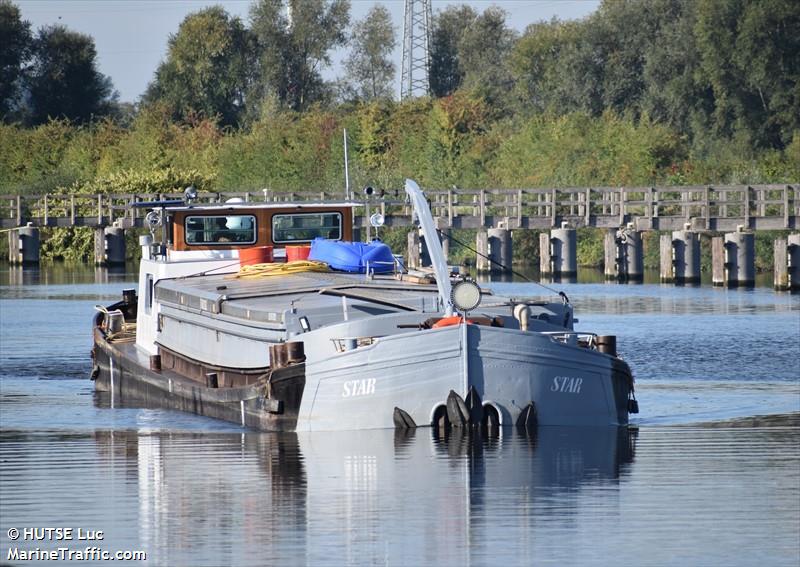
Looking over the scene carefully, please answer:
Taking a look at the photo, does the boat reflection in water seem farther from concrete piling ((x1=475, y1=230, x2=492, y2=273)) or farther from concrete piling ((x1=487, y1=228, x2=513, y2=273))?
concrete piling ((x1=475, y1=230, x2=492, y2=273))

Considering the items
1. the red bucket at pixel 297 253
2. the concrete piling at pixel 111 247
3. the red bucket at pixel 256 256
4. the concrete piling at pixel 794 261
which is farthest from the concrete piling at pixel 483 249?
the red bucket at pixel 256 256

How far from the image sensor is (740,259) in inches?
2574

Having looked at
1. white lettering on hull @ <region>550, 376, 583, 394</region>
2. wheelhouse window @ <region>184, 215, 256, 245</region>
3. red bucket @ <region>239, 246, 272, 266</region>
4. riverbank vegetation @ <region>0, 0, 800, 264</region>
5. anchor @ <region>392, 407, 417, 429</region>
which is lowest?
anchor @ <region>392, 407, 417, 429</region>

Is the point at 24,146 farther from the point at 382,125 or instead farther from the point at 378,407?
the point at 378,407

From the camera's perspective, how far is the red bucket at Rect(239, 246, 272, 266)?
3347 centimetres

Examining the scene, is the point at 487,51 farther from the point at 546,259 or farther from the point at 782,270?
the point at 782,270

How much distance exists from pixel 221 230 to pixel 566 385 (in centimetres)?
996

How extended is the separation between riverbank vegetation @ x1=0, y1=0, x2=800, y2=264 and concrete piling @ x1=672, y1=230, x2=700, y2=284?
11717 millimetres

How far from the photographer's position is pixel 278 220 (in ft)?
114

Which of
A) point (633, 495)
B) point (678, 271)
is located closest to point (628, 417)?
point (633, 495)

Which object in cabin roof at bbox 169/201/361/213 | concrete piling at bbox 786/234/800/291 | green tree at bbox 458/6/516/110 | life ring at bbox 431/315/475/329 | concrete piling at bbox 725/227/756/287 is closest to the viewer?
life ring at bbox 431/315/475/329

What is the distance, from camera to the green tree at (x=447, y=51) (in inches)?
5935

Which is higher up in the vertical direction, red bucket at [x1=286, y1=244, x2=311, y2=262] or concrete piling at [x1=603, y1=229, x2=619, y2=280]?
red bucket at [x1=286, y1=244, x2=311, y2=262]

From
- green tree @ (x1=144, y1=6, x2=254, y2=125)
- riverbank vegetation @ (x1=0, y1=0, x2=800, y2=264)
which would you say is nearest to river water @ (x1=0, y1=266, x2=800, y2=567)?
riverbank vegetation @ (x1=0, y1=0, x2=800, y2=264)
